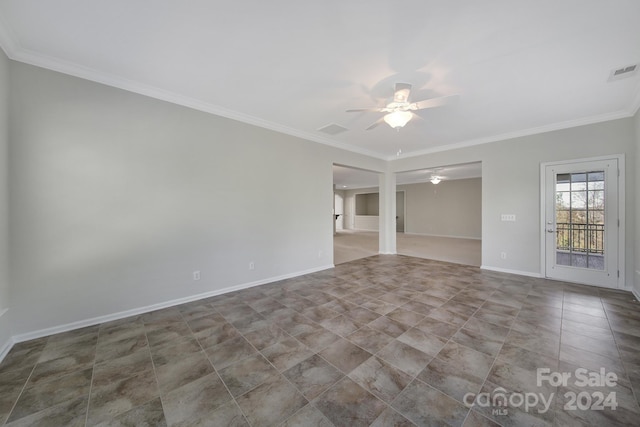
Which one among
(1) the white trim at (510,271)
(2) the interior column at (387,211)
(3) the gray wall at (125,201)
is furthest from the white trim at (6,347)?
(1) the white trim at (510,271)

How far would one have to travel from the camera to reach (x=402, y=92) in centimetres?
242

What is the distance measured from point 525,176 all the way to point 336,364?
4.81 meters

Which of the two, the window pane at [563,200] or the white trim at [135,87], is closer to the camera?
the white trim at [135,87]

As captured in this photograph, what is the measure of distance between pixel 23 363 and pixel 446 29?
4.43 metres

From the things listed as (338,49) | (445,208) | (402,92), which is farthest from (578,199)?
(445,208)

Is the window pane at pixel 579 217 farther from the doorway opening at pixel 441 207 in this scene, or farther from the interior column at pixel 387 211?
the doorway opening at pixel 441 207

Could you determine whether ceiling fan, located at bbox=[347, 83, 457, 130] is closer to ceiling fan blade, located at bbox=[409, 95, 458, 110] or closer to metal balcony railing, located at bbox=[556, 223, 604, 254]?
ceiling fan blade, located at bbox=[409, 95, 458, 110]

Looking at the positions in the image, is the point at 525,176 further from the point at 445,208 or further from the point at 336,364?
the point at 445,208

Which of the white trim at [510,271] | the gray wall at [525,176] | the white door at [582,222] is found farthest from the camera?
the white trim at [510,271]

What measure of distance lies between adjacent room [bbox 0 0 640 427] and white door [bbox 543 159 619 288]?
28 millimetres

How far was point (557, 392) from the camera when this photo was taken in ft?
5.16

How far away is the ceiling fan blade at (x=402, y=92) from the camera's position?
2.31 meters

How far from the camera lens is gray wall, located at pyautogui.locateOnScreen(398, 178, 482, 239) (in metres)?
9.53

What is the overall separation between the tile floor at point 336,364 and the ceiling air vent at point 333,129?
286cm
